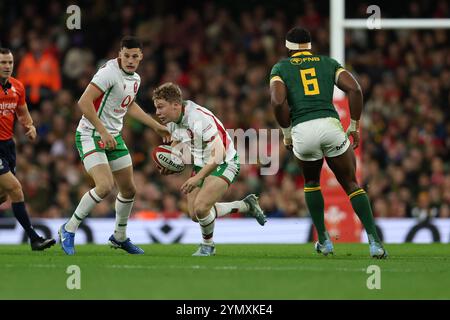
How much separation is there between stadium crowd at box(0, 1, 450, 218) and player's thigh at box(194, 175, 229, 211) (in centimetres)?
577

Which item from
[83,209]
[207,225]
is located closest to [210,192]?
[207,225]

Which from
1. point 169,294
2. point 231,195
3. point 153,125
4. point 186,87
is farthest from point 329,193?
point 169,294

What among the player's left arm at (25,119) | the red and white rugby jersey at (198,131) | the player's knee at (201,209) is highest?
the player's left arm at (25,119)

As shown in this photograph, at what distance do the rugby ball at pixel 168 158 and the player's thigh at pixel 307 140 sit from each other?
1134 mm

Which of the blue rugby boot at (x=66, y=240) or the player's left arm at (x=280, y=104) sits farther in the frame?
the blue rugby boot at (x=66, y=240)

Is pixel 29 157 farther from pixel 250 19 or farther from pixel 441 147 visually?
pixel 441 147

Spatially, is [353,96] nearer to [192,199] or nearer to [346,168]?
[346,168]

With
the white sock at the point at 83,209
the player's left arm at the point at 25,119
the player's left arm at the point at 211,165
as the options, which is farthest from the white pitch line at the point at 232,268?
the player's left arm at the point at 25,119

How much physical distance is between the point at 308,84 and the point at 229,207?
1690 mm

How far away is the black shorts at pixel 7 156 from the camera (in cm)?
1049

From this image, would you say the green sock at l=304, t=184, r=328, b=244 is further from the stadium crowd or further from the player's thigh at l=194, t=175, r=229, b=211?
the stadium crowd

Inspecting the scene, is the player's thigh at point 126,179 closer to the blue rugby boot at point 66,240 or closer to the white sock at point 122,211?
the white sock at point 122,211

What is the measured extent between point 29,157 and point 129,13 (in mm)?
3676
